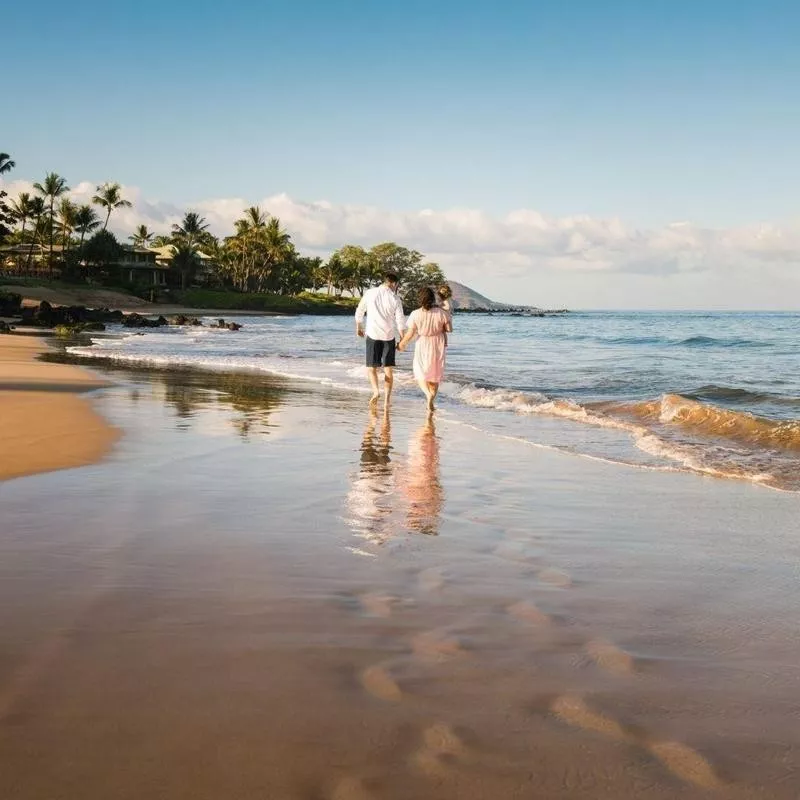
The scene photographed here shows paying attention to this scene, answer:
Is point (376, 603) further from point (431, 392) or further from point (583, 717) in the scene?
point (431, 392)

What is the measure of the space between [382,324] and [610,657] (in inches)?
408

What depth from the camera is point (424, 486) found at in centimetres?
624

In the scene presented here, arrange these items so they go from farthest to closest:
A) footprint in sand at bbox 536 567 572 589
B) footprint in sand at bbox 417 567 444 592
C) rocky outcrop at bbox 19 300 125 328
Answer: rocky outcrop at bbox 19 300 125 328 → footprint in sand at bbox 536 567 572 589 → footprint in sand at bbox 417 567 444 592

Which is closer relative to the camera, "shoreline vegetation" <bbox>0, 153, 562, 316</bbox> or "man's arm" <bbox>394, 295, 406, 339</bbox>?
"man's arm" <bbox>394, 295, 406, 339</bbox>

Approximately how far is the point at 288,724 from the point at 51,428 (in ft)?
22.5

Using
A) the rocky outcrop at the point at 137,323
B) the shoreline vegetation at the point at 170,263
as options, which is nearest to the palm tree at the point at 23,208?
the shoreline vegetation at the point at 170,263

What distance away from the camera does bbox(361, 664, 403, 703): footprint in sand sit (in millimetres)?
2588

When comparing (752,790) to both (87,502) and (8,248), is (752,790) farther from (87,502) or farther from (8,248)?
(8,248)

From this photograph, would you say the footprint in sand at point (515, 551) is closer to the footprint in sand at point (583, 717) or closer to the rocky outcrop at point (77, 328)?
the footprint in sand at point (583, 717)

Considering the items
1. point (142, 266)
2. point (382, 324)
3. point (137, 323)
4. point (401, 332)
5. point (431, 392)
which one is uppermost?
point (142, 266)

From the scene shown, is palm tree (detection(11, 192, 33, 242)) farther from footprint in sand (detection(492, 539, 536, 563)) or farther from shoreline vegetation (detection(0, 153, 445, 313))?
footprint in sand (detection(492, 539, 536, 563))

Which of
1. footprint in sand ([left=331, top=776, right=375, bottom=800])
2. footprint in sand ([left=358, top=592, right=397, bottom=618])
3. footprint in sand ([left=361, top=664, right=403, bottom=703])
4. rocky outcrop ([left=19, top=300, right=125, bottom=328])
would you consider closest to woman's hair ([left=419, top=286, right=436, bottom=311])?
footprint in sand ([left=358, top=592, right=397, bottom=618])

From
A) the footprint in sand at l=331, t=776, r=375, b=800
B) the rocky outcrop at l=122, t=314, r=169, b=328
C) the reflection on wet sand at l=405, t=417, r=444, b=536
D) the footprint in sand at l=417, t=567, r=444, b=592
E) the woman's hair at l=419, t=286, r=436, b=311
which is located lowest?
the reflection on wet sand at l=405, t=417, r=444, b=536

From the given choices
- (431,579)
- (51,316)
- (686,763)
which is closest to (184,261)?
(51,316)
